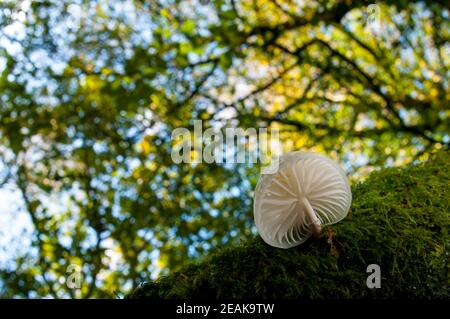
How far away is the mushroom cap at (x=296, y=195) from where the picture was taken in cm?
167

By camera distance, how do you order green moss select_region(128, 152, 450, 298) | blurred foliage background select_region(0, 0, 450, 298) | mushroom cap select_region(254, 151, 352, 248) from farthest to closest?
1. blurred foliage background select_region(0, 0, 450, 298)
2. mushroom cap select_region(254, 151, 352, 248)
3. green moss select_region(128, 152, 450, 298)

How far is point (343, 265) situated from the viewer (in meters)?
1.57

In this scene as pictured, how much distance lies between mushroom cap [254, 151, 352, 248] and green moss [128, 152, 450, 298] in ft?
0.20

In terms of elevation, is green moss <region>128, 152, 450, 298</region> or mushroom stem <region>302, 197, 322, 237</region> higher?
mushroom stem <region>302, 197, 322, 237</region>

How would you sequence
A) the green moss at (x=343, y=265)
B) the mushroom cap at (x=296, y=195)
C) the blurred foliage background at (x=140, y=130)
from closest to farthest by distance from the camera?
the green moss at (x=343, y=265) → the mushroom cap at (x=296, y=195) → the blurred foliage background at (x=140, y=130)

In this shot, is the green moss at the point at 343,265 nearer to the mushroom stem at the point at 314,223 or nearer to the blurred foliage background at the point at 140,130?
the mushroom stem at the point at 314,223

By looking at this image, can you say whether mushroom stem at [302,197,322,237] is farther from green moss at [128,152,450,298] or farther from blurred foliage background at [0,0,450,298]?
blurred foliage background at [0,0,450,298]

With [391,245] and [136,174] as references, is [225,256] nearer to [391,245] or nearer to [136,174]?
[391,245]

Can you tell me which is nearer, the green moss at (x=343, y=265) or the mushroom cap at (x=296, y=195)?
the green moss at (x=343, y=265)

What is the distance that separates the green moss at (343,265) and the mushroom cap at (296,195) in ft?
0.20

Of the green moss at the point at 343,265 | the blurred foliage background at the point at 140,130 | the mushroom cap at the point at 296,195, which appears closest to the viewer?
the green moss at the point at 343,265

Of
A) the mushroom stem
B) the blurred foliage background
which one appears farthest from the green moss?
the blurred foliage background

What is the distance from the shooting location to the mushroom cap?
1668mm

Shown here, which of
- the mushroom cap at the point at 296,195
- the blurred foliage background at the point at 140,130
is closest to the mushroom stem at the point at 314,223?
the mushroom cap at the point at 296,195
